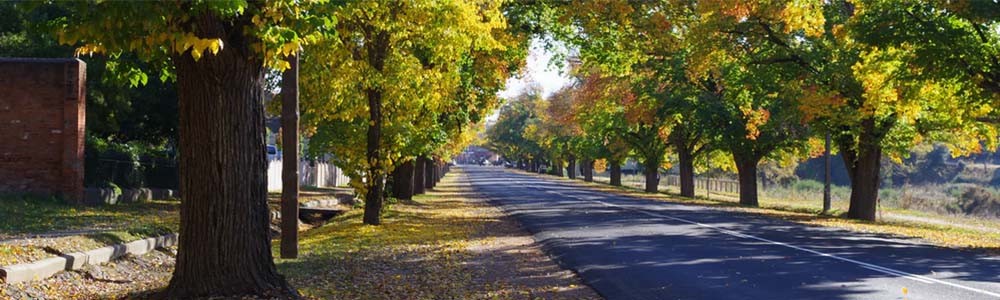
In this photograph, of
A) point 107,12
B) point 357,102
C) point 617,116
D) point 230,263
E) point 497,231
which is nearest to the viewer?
point 107,12

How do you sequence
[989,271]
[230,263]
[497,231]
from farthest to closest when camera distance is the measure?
[497,231] < [989,271] < [230,263]

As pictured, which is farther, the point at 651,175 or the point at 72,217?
the point at 651,175

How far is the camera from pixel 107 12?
7.58m

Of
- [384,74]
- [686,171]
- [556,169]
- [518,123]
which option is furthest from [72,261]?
[556,169]

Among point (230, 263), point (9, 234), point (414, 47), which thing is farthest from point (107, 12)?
point (414, 47)

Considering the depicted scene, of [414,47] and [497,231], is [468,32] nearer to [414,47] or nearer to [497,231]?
[414,47]

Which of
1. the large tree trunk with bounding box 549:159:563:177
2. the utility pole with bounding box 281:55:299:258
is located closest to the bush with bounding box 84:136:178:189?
the utility pole with bounding box 281:55:299:258

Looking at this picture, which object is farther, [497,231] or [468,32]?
[497,231]

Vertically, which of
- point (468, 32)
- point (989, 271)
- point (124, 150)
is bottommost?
point (989, 271)

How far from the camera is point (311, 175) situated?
4953cm

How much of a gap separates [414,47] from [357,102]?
2.11 m

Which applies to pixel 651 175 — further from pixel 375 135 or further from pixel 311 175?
pixel 375 135

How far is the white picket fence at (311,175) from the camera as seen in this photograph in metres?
41.5

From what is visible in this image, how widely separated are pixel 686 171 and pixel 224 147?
44114mm
